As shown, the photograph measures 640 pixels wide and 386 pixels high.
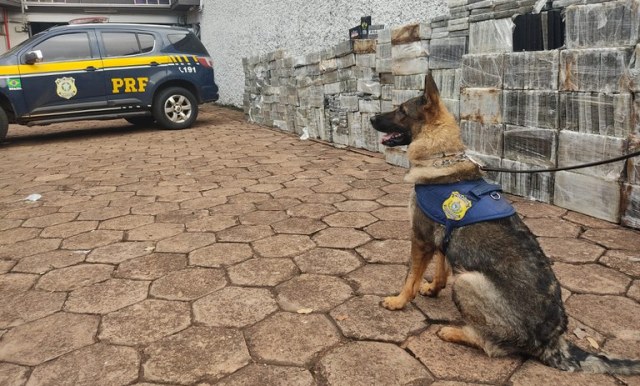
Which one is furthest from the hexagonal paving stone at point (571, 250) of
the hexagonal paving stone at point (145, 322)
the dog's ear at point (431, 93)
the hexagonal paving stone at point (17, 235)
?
the hexagonal paving stone at point (17, 235)

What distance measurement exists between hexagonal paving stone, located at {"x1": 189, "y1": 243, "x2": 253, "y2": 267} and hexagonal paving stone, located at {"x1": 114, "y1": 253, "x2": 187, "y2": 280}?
0.10 meters

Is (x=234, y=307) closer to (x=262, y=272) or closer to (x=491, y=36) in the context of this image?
(x=262, y=272)

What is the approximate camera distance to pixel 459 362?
2100mm

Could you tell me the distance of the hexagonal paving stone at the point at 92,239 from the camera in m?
3.59

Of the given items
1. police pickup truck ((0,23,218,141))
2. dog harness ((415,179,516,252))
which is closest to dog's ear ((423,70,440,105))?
dog harness ((415,179,516,252))

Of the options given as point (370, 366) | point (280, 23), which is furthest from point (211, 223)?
point (280, 23)

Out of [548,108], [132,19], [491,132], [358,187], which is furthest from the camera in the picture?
[132,19]

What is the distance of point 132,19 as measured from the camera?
20312 mm

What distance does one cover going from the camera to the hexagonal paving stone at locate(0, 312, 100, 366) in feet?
7.27

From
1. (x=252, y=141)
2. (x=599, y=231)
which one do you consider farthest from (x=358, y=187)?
(x=252, y=141)

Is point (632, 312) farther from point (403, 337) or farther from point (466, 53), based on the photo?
point (466, 53)

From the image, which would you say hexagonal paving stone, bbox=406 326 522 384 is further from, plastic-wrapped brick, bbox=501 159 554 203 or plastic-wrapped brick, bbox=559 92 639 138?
plastic-wrapped brick, bbox=501 159 554 203

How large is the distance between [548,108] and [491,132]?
0.66 meters

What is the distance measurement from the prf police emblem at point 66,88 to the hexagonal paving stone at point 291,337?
7.80m
